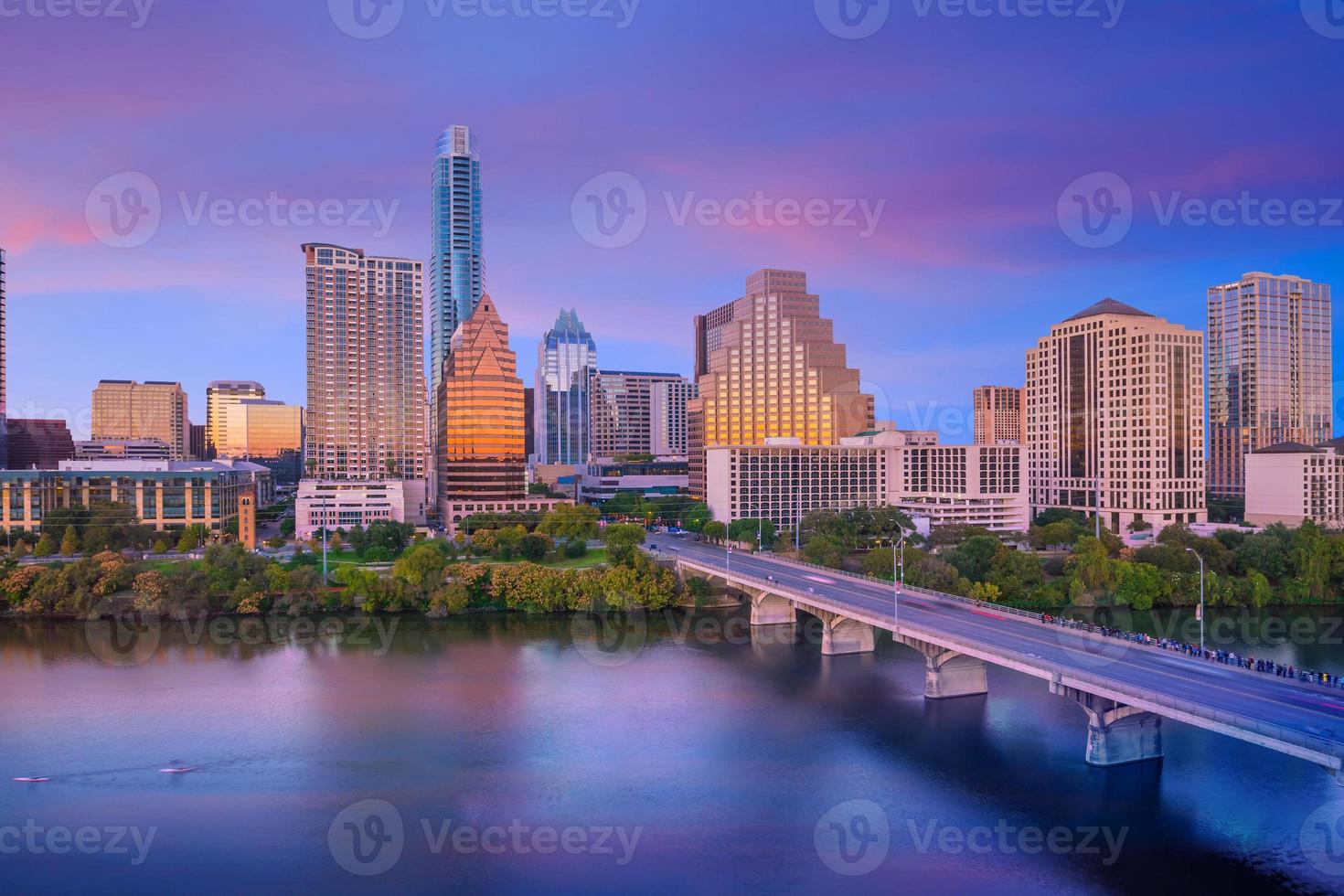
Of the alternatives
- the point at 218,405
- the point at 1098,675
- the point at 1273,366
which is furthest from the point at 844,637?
the point at 218,405

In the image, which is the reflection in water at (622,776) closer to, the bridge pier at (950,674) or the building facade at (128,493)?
the bridge pier at (950,674)

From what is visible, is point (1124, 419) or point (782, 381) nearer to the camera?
point (1124, 419)

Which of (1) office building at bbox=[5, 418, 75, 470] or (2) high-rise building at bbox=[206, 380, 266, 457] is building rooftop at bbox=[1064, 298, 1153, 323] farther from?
(2) high-rise building at bbox=[206, 380, 266, 457]

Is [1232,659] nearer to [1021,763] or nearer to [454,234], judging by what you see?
[1021,763]

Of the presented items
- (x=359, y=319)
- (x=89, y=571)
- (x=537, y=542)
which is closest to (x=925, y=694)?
(x=537, y=542)

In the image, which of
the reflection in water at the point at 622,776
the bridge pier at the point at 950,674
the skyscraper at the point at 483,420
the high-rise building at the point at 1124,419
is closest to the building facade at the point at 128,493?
the skyscraper at the point at 483,420

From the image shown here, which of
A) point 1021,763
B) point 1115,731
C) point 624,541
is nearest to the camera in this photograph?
point 1115,731

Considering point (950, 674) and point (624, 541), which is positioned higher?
point (624, 541)
